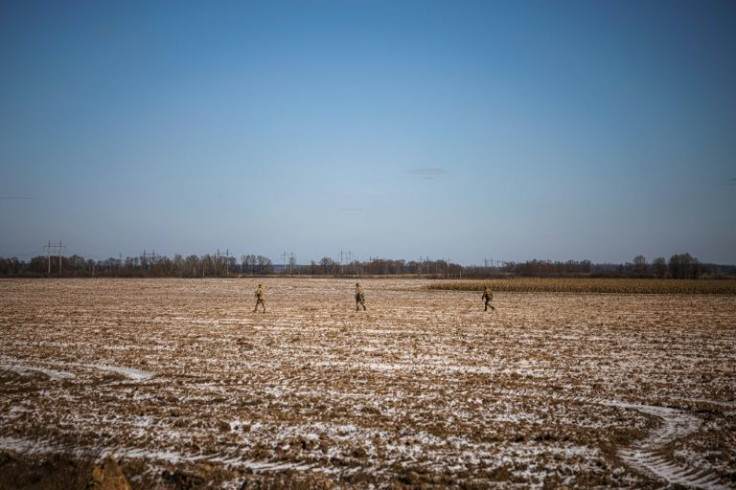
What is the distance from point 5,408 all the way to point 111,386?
1857 millimetres

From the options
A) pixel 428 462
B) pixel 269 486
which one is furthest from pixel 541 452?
pixel 269 486

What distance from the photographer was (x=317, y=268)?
477 ft

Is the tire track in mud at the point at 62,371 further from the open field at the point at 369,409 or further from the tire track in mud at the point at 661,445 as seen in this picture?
the tire track in mud at the point at 661,445

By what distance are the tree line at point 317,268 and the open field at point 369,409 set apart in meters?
89.2

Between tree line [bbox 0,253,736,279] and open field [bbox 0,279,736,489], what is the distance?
293ft

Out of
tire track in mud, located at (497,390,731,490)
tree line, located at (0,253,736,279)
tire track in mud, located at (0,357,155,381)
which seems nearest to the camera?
tire track in mud, located at (497,390,731,490)

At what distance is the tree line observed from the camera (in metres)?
102

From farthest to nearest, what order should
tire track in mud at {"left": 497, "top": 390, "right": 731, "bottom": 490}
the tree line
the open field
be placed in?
the tree line, the open field, tire track in mud at {"left": 497, "top": 390, "right": 731, "bottom": 490}

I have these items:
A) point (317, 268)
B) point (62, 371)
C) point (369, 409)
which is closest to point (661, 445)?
point (369, 409)

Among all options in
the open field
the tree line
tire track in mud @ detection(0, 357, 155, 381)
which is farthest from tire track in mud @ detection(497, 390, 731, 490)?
the tree line

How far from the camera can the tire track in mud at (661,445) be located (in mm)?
5758

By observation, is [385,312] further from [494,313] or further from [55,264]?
[55,264]

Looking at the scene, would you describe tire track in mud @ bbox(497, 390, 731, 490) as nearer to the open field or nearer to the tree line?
the open field

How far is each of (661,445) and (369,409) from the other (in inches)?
172
